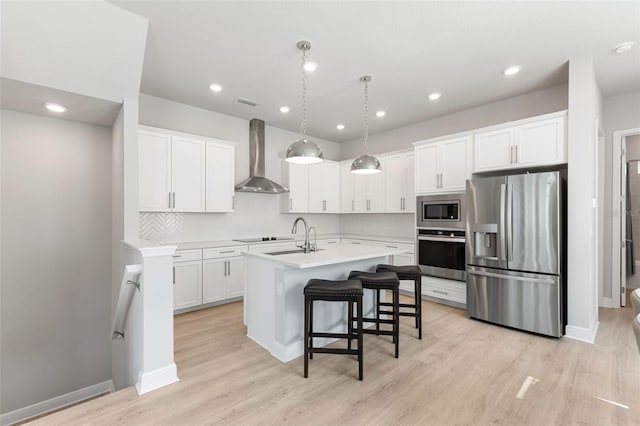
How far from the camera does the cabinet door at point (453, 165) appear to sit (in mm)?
4043

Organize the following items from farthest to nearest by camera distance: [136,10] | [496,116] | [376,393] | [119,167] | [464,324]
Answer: [496,116], [464,324], [119,167], [136,10], [376,393]

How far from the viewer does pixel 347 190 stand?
20.1 ft

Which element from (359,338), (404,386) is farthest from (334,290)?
(404,386)

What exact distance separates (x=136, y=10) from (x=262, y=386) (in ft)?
10.3

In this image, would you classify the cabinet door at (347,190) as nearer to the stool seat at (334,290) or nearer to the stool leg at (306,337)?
the stool seat at (334,290)

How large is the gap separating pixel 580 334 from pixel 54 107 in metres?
5.94

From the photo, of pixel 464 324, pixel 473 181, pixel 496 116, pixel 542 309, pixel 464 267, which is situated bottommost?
pixel 464 324

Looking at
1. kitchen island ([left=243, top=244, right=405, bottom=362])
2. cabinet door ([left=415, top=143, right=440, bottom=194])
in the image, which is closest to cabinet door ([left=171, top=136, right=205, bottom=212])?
kitchen island ([left=243, top=244, right=405, bottom=362])

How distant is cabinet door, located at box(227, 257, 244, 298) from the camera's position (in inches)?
172

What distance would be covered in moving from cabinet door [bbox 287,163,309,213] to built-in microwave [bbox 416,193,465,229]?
2114 millimetres

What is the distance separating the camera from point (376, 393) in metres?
2.16

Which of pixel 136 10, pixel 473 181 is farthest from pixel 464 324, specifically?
pixel 136 10

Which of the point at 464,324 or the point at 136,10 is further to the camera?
the point at 464,324

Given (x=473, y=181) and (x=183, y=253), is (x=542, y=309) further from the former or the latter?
(x=183, y=253)
